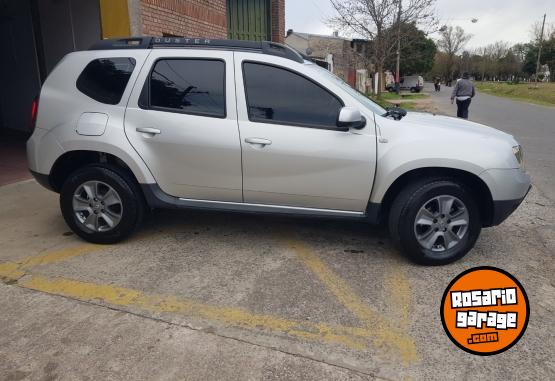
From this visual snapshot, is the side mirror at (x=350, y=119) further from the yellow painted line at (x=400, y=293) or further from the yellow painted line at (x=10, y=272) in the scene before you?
the yellow painted line at (x=10, y=272)

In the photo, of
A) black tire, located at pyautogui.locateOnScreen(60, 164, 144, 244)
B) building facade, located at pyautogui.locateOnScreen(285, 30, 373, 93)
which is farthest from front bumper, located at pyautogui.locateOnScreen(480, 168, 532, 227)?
building facade, located at pyautogui.locateOnScreen(285, 30, 373, 93)

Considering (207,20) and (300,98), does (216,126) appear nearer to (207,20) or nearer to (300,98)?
(300,98)

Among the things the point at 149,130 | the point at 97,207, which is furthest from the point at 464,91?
the point at 97,207

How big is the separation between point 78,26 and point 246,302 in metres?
7.50

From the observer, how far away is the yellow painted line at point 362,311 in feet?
8.93

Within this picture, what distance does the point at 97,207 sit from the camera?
4.16 metres

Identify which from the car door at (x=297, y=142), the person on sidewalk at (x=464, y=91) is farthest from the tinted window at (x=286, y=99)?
the person on sidewalk at (x=464, y=91)

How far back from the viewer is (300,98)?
3.79 m

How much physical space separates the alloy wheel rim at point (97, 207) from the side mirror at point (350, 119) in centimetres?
213

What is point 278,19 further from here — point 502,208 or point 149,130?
point 502,208

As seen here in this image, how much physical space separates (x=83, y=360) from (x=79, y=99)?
2.48 meters

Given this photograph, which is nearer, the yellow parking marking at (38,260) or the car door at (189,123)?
the yellow parking marking at (38,260)

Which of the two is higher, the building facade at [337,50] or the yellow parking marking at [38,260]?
the building facade at [337,50]

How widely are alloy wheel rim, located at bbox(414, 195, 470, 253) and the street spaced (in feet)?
0.77
